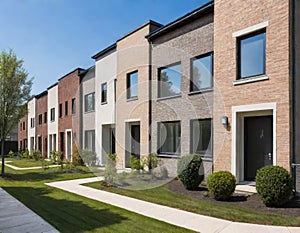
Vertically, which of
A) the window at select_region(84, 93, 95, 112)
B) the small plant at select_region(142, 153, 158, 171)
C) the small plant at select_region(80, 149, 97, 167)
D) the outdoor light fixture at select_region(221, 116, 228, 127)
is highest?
the window at select_region(84, 93, 95, 112)

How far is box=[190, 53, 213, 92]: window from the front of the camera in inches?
447

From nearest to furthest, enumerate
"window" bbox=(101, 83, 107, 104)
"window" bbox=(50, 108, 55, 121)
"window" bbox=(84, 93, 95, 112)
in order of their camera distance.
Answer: "window" bbox=(101, 83, 107, 104), "window" bbox=(84, 93, 95, 112), "window" bbox=(50, 108, 55, 121)

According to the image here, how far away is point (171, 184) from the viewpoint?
11.1m

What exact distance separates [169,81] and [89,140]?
9725 millimetres

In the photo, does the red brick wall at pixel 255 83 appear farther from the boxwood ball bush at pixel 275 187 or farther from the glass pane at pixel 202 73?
the boxwood ball bush at pixel 275 187

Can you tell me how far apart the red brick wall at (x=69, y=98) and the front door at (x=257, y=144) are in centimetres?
1446

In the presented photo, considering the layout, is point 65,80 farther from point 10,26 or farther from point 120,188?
point 120,188

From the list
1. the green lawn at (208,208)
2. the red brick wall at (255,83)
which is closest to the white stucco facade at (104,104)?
the green lawn at (208,208)

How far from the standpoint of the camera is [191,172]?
972cm

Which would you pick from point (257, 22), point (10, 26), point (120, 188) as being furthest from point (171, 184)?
point (10, 26)

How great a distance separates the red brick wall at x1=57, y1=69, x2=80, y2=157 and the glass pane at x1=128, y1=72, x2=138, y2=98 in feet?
24.0

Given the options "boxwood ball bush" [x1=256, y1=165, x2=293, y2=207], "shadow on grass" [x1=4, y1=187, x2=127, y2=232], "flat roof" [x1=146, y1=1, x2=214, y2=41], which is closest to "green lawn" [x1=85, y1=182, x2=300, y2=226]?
"boxwood ball bush" [x1=256, y1=165, x2=293, y2=207]

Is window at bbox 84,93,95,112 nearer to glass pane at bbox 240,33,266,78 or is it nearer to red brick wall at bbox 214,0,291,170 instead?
red brick wall at bbox 214,0,291,170

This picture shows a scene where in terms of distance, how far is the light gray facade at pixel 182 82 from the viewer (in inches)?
447
